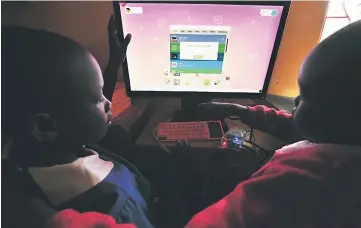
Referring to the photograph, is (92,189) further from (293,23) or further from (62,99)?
(293,23)

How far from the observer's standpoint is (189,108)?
3.48 ft

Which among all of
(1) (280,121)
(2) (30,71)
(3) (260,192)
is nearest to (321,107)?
(3) (260,192)

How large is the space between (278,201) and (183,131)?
47 cm

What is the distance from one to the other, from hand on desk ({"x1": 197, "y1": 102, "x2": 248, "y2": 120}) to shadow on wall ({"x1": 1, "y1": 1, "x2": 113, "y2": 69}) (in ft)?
1.26

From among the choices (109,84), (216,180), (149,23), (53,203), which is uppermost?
(149,23)

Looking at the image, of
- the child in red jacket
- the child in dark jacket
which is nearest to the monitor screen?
the child in dark jacket

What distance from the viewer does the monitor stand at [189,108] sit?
3.43ft

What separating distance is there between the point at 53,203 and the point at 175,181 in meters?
0.39

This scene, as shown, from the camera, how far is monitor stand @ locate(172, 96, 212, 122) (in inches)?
41.1

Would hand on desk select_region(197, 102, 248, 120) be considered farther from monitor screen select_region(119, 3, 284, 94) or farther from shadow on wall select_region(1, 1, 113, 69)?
shadow on wall select_region(1, 1, 113, 69)

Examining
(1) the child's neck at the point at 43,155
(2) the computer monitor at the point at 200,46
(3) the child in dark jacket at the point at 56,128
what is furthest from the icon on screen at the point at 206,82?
(1) the child's neck at the point at 43,155

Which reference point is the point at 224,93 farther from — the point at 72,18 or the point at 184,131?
the point at 72,18

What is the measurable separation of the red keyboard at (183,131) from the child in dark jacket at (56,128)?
0.28 m

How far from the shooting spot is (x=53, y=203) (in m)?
0.60
